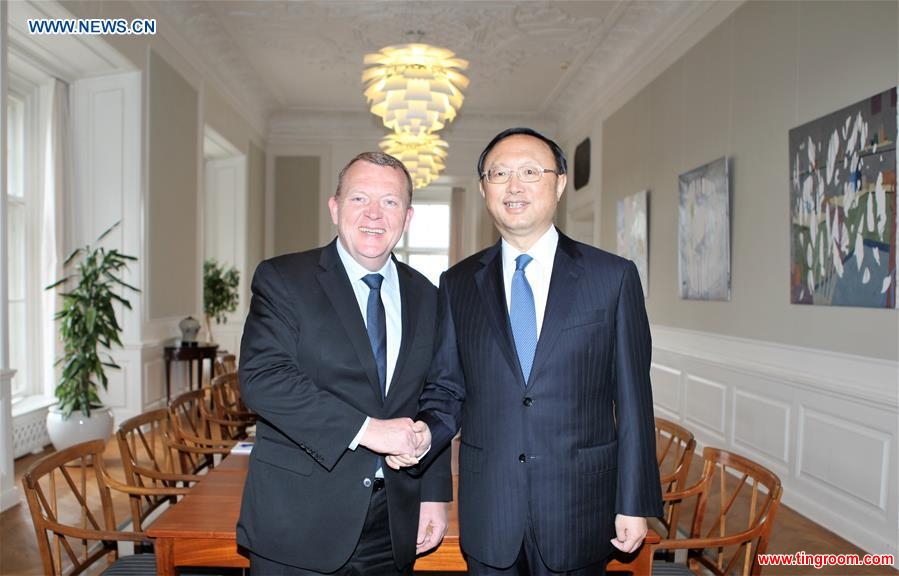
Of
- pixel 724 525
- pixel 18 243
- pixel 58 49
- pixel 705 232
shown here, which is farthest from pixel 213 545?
pixel 18 243

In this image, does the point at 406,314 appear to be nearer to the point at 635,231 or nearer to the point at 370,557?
the point at 370,557

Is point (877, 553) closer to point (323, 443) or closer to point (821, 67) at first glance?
point (821, 67)

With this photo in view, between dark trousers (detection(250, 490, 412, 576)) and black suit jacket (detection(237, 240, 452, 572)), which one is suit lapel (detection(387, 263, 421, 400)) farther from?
dark trousers (detection(250, 490, 412, 576))

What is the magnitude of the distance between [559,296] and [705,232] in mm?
4575

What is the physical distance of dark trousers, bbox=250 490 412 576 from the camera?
1.59 meters

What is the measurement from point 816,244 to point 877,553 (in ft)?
5.94

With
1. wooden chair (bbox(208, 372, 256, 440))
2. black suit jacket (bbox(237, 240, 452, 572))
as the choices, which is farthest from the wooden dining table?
wooden chair (bbox(208, 372, 256, 440))

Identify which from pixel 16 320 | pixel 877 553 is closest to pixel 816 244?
pixel 877 553

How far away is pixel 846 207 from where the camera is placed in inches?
149

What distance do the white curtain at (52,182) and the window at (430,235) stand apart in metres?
7.92

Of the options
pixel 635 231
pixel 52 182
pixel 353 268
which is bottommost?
pixel 353 268

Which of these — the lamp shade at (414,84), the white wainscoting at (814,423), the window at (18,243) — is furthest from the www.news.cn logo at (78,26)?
the white wainscoting at (814,423)

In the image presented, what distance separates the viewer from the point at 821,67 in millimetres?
4117

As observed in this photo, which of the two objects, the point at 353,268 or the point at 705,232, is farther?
the point at 705,232
